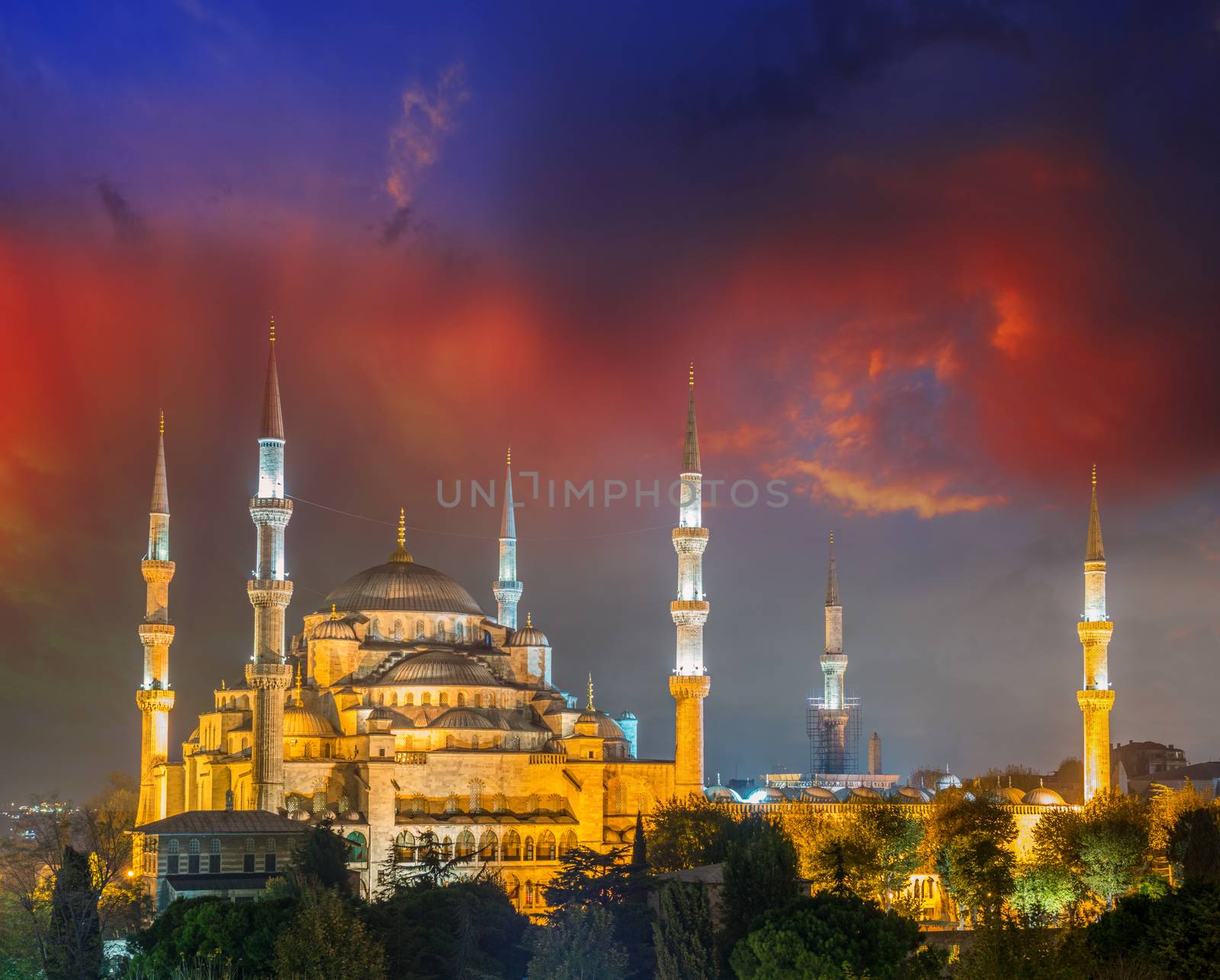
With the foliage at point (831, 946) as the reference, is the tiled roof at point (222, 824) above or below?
above

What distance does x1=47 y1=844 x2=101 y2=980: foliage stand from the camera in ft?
93.4

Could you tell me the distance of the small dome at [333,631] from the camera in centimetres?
4528

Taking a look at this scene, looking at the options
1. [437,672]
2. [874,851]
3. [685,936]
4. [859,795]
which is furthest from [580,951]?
[437,672]

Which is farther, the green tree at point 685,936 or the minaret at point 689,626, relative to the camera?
the minaret at point 689,626

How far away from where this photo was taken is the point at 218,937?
29.1m

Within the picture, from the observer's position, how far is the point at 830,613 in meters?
57.4

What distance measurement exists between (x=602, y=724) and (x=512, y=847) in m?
4.25

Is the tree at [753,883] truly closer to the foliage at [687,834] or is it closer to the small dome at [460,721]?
the foliage at [687,834]

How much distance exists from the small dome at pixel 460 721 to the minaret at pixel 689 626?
4373mm

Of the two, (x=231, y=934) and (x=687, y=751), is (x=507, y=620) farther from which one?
(x=231, y=934)

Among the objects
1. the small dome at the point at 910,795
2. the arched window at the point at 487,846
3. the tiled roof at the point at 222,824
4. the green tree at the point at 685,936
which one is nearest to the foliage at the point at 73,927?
the tiled roof at the point at 222,824

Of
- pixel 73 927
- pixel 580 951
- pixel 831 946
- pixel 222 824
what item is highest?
pixel 222 824

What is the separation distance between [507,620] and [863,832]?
51.0 feet

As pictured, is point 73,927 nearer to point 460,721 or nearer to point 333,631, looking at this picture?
point 460,721
